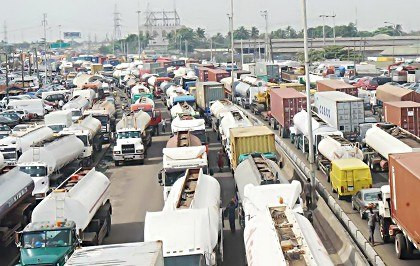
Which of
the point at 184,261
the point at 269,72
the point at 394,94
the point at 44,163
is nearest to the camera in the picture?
the point at 184,261

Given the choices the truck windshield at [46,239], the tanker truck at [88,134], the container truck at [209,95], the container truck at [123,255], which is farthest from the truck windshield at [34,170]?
the container truck at [209,95]

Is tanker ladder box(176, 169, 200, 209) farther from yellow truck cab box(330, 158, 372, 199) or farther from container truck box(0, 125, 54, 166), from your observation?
container truck box(0, 125, 54, 166)

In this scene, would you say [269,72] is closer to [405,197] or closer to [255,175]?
[255,175]

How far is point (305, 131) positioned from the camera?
34.2 meters

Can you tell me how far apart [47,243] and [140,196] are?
1124cm

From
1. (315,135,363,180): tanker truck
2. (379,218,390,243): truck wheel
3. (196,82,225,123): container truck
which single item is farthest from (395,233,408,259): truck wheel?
(196,82,225,123): container truck

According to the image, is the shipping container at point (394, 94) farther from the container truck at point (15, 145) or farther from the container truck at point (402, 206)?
the container truck at point (402, 206)

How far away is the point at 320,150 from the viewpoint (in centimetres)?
2995

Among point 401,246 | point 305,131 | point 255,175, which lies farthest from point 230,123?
point 401,246

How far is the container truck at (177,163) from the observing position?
2298 centimetres

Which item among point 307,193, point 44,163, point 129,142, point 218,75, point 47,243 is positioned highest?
point 218,75

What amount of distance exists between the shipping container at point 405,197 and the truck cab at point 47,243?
847 centimetres

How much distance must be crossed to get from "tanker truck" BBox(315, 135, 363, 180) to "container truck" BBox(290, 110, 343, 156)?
1210 mm

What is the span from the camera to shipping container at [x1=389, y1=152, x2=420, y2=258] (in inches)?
622
